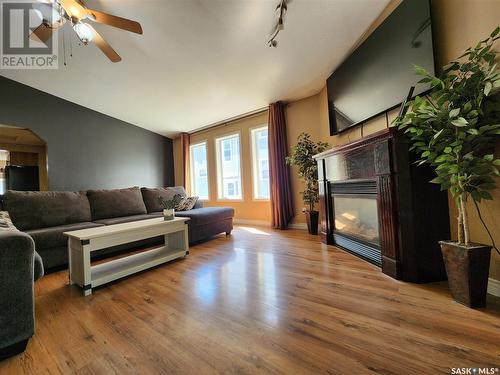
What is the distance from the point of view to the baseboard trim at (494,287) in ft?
4.42

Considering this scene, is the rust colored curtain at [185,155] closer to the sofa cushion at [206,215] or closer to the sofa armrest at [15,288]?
the sofa cushion at [206,215]

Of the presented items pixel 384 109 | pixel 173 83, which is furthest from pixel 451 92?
pixel 173 83

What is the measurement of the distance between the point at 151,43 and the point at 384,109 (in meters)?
2.82

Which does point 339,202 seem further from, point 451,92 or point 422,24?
point 422,24

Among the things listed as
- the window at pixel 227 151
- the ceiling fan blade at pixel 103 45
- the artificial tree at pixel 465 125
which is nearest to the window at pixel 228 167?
the window at pixel 227 151

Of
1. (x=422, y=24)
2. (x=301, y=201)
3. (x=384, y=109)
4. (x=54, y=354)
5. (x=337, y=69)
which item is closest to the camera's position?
(x=54, y=354)

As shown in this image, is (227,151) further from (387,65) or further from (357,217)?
(387,65)

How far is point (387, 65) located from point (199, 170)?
180 inches

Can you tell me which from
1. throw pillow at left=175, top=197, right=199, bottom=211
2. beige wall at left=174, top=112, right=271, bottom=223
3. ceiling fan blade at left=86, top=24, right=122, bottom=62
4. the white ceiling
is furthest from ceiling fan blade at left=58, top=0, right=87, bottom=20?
beige wall at left=174, top=112, right=271, bottom=223

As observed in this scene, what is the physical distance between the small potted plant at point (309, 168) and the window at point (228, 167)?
67.8 inches

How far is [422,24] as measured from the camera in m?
1.60

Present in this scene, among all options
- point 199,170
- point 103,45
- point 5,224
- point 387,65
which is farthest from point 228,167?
point 5,224

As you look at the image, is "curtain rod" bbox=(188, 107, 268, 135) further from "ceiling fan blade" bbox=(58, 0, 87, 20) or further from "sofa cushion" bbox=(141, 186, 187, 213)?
"ceiling fan blade" bbox=(58, 0, 87, 20)

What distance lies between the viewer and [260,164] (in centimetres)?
442
